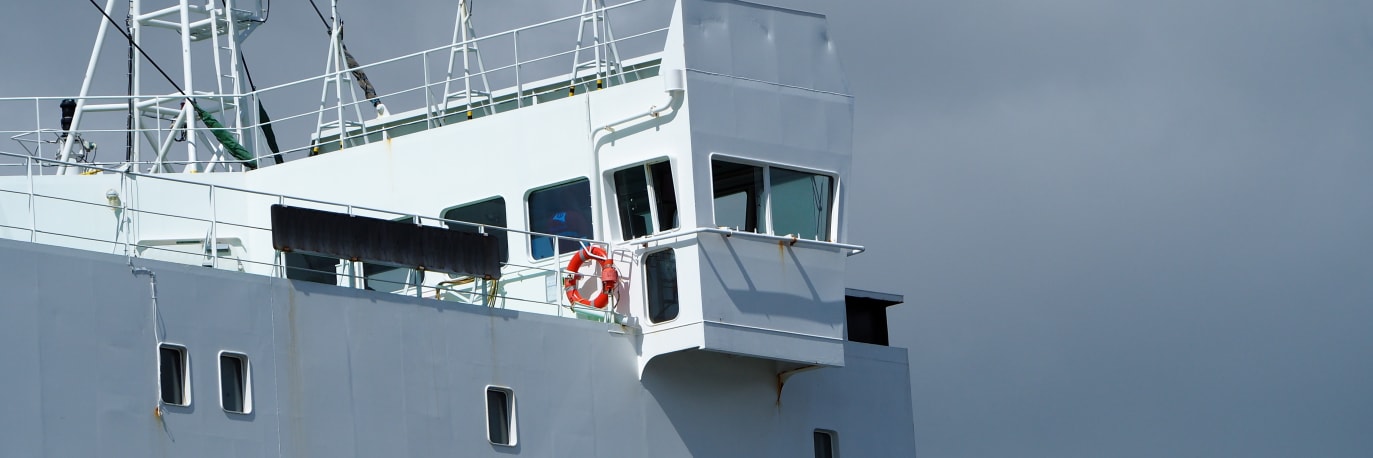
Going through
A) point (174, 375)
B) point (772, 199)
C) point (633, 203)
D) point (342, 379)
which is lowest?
point (174, 375)

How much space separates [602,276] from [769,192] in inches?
87.2

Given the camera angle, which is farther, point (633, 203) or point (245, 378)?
point (633, 203)

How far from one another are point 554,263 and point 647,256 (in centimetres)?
145

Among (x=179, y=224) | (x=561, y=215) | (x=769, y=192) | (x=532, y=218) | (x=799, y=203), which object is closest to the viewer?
(x=769, y=192)

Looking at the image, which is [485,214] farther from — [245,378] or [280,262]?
[245,378]

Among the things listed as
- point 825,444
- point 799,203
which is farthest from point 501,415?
point 825,444

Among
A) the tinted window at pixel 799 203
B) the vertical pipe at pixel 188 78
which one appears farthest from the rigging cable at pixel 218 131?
the tinted window at pixel 799 203

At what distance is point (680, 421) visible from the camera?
22.9 metres

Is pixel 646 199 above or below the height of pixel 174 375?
above

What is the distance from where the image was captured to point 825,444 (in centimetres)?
2486

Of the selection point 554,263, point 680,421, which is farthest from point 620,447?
point 554,263

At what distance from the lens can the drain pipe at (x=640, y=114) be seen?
2238 centimetres

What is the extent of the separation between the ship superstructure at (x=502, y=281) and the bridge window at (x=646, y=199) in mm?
31

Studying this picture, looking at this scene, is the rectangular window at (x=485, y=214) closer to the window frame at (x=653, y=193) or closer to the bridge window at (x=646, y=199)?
the bridge window at (x=646, y=199)
